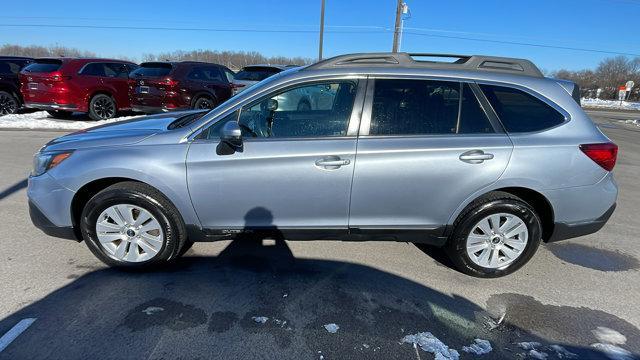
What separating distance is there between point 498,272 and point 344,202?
4.86 ft

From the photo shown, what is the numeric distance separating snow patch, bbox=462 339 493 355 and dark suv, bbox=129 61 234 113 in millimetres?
9745

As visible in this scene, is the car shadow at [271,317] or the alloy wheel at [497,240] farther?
the alloy wheel at [497,240]

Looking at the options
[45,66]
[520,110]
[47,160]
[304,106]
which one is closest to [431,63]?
[520,110]

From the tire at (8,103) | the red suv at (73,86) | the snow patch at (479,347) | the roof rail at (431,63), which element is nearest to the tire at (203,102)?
the red suv at (73,86)

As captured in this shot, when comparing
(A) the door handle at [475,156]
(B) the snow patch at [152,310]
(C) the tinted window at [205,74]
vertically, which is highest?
→ (C) the tinted window at [205,74]

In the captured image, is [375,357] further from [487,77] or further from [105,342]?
[487,77]

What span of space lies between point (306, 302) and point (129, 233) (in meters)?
1.56

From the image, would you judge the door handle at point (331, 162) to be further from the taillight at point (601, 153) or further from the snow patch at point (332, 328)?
the taillight at point (601, 153)

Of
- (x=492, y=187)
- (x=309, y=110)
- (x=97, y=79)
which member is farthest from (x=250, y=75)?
(x=492, y=187)

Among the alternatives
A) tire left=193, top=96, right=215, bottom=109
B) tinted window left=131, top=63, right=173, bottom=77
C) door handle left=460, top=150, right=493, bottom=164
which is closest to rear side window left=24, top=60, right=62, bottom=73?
tinted window left=131, top=63, right=173, bottom=77

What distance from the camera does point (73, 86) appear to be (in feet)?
35.2

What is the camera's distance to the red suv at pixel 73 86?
1062 centimetres

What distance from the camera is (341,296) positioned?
9.68 feet

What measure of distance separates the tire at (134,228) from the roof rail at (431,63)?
5.45 ft
